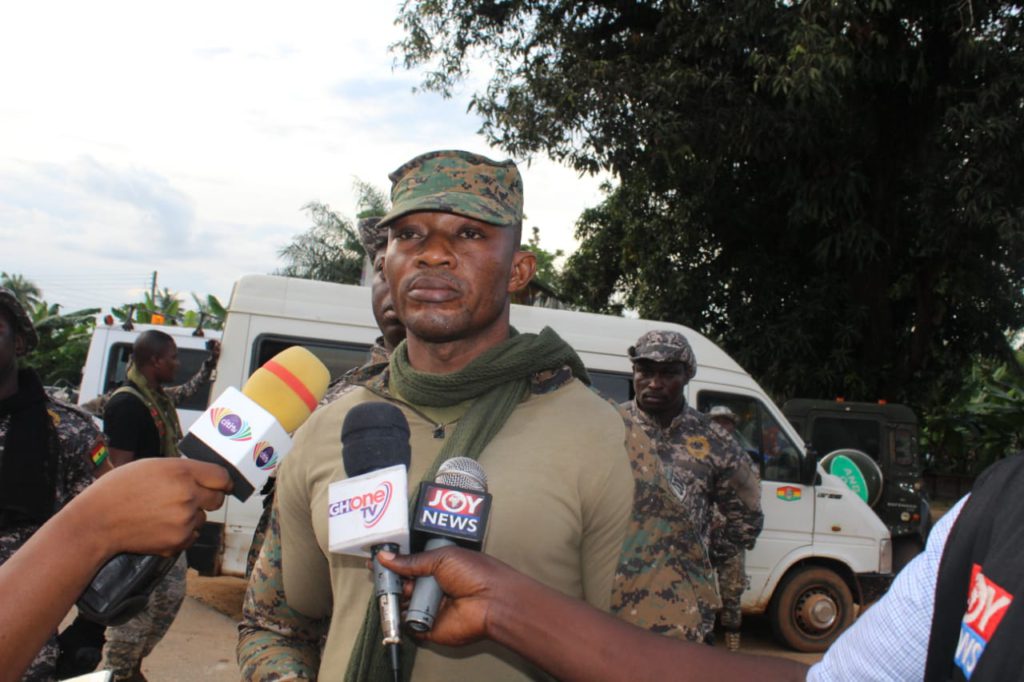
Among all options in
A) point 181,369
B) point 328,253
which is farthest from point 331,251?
point 181,369

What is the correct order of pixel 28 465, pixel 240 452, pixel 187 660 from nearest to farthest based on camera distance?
1. pixel 240 452
2. pixel 28 465
3. pixel 187 660

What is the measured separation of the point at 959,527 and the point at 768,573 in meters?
6.38

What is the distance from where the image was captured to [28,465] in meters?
2.96

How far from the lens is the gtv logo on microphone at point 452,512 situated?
1349mm

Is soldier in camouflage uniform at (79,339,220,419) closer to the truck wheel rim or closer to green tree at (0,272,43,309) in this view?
the truck wheel rim

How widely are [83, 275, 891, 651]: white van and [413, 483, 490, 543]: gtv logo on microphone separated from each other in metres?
5.38

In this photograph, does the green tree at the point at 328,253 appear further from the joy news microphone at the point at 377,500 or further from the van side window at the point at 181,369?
the joy news microphone at the point at 377,500

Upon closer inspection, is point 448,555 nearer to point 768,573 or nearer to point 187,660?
point 187,660

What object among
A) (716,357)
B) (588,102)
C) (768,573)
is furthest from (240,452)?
(588,102)

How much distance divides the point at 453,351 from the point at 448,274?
0.61 ft

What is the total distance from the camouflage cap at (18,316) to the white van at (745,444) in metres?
3.17

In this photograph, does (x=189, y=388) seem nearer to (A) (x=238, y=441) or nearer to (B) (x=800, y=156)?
(A) (x=238, y=441)

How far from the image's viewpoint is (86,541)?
1.52m

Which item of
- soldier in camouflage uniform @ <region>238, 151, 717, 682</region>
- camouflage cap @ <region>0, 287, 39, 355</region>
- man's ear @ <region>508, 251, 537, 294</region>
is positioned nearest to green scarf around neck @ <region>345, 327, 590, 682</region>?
soldier in camouflage uniform @ <region>238, 151, 717, 682</region>
